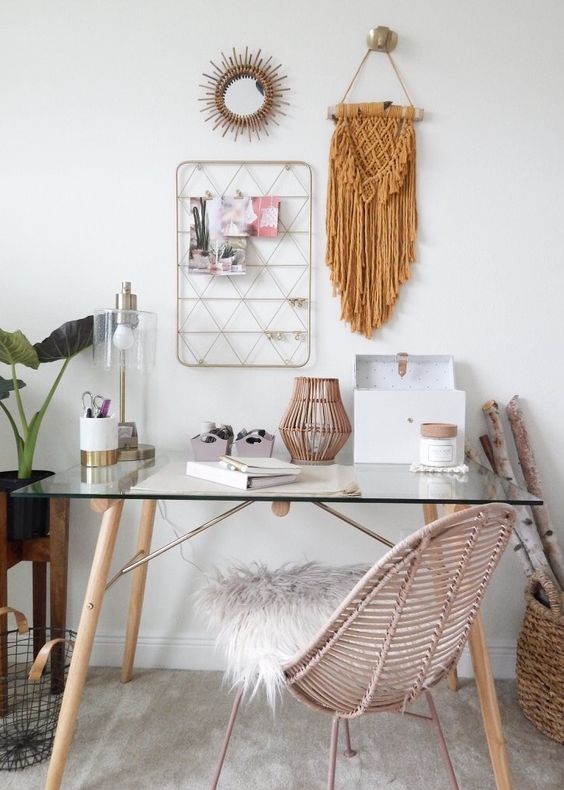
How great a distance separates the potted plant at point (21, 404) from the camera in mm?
1797

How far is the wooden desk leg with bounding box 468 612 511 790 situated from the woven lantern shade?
0.63 meters

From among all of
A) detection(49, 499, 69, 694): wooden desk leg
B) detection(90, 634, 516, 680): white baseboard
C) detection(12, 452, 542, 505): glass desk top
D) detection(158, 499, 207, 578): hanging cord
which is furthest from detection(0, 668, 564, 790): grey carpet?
detection(12, 452, 542, 505): glass desk top

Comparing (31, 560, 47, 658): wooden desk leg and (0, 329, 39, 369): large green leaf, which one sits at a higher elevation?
(0, 329, 39, 369): large green leaf

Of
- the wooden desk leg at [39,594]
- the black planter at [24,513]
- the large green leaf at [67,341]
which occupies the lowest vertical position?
the wooden desk leg at [39,594]

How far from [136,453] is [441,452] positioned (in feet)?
2.80

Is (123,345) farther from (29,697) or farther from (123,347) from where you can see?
(29,697)

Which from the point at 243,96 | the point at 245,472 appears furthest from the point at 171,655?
the point at 243,96

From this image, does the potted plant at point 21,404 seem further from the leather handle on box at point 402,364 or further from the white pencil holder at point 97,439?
the leather handle on box at point 402,364

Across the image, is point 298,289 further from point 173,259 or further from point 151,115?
point 151,115

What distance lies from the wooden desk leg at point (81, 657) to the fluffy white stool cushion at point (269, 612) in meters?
0.23

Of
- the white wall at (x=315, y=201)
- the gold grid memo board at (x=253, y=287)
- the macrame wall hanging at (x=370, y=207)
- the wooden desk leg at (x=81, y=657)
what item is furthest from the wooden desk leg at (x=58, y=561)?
the macrame wall hanging at (x=370, y=207)

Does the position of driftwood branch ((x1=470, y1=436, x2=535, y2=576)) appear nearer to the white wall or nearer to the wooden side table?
the white wall

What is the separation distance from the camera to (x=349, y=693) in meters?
1.17

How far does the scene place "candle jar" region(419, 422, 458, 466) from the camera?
1.68 metres
